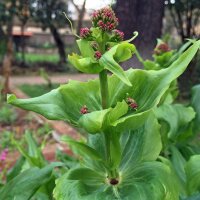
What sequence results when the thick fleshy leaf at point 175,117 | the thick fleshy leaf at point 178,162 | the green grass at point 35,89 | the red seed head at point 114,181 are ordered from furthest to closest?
the green grass at point 35,89 < the thick fleshy leaf at point 175,117 < the thick fleshy leaf at point 178,162 < the red seed head at point 114,181

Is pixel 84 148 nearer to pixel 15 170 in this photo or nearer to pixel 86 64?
pixel 86 64

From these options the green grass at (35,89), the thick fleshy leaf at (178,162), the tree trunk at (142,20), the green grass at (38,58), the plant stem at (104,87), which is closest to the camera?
the plant stem at (104,87)

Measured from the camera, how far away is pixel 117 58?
3.01ft

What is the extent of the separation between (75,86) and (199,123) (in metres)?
0.78

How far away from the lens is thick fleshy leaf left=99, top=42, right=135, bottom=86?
84 centimetres

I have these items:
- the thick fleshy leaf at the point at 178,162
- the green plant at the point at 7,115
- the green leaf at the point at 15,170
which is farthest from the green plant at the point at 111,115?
the green plant at the point at 7,115

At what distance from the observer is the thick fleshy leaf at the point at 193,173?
1.17m

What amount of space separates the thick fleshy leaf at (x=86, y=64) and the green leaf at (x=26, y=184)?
367 mm

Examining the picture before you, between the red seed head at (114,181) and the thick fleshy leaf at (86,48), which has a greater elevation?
the thick fleshy leaf at (86,48)

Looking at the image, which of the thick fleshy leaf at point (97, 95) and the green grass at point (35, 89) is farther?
the green grass at point (35, 89)

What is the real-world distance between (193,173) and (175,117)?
44 centimetres

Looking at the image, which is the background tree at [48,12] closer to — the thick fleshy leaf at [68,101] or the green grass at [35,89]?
the green grass at [35,89]

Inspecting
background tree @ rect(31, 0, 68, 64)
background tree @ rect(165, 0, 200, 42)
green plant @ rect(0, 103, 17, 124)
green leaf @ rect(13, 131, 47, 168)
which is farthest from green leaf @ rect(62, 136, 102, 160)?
background tree @ rect(31, 0, 68, 64)

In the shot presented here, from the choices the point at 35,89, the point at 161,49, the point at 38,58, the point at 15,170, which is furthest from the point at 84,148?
the point at 38,58
